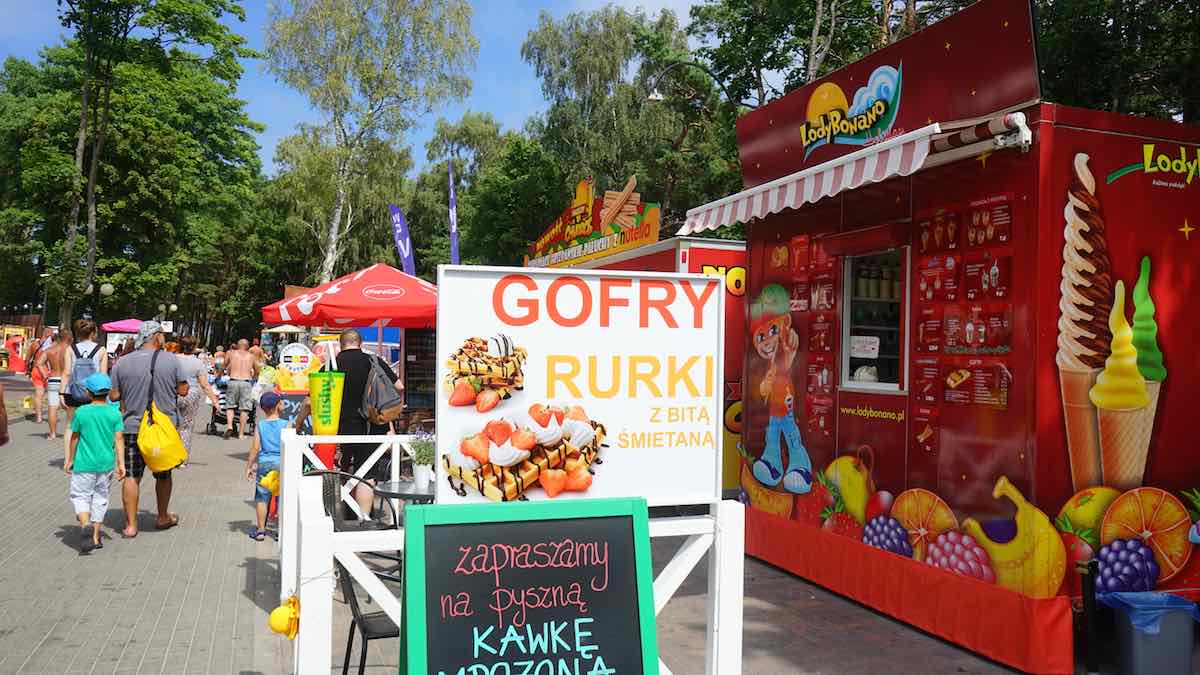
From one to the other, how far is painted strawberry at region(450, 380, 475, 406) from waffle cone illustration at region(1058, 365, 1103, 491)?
3.49 m

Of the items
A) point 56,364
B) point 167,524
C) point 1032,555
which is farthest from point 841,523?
point 56,364

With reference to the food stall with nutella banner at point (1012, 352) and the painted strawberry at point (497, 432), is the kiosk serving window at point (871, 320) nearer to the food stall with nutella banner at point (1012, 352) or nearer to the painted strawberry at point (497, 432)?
the food stall with nutella banner at point (1012, 352)

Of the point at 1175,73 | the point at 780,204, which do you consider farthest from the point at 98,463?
the point at 1175,73

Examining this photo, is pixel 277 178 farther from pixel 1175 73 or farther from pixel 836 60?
pixel 1175 73

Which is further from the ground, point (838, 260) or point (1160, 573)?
point (838, 260)

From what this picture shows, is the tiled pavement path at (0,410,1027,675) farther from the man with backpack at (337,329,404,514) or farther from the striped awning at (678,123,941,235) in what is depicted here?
the striped awning at (678,123,941,235)

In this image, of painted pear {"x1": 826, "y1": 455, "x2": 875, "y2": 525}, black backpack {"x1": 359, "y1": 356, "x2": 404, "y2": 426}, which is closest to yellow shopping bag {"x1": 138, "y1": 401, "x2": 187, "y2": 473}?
black backpack {"x1": 359, "y1": 356, "x2": 404, "y2": 426}

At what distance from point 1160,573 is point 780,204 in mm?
3265

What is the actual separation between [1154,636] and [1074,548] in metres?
0.56

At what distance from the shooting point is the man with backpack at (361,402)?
8.16 metres

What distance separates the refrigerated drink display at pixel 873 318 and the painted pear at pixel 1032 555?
1604 mm

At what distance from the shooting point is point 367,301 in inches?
397

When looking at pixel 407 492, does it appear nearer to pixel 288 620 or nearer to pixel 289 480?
pixel 289 480

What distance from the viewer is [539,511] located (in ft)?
9.72
